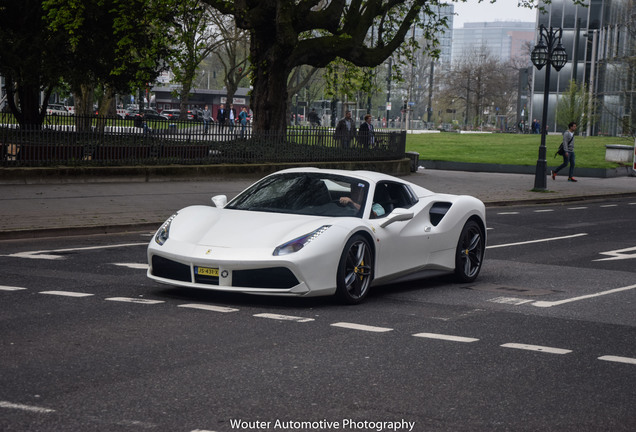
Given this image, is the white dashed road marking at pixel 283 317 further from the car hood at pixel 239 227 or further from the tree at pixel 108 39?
the tree at pixel 108 39

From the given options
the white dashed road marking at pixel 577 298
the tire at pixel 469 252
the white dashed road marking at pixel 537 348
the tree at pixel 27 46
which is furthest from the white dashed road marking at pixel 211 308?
the tree at pixel 27 46

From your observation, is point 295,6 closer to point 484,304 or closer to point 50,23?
point 50,23

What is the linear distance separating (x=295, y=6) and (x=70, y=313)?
71.7 feet

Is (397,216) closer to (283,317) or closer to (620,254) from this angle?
(283,317)

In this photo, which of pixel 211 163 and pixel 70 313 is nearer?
pixel 70 313

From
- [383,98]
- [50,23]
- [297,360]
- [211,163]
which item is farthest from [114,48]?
[383,98]

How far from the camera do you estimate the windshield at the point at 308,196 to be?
32.1 feet

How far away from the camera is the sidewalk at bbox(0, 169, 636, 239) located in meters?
15.7

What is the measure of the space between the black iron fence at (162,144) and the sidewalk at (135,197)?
749 mm

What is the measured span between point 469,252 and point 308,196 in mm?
2353

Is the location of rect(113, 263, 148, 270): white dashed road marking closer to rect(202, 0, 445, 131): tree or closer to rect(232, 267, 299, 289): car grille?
rect(232, 267, 299, 289): car grille

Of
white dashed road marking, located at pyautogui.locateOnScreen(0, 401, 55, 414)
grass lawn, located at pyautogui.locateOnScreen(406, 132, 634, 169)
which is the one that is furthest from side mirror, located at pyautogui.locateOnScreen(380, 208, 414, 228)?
grass lawn, located at pyautogui.locateOnScreen(406, 132, 634, 169)

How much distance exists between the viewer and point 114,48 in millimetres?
28484

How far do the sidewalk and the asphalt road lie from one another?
144 inches
